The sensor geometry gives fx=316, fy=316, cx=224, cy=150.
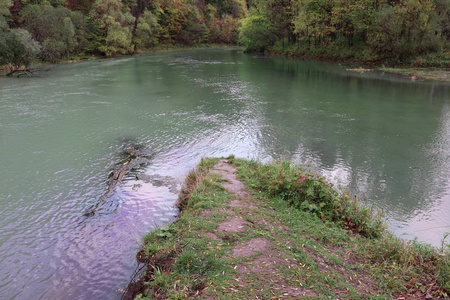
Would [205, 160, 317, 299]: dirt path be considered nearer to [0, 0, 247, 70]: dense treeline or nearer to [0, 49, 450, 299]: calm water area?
[0, 49, 450, 299]: calm water area

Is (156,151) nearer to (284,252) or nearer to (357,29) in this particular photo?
(284,252)

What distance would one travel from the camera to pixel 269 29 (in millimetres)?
55938

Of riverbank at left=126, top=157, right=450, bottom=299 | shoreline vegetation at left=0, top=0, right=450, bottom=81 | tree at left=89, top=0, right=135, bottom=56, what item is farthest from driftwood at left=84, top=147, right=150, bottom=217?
tree at left=89, top=0, right=135, bottom=56

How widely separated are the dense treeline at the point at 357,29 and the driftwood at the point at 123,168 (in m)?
33.0

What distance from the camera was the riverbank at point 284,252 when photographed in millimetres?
4926

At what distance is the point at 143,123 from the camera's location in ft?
54.5

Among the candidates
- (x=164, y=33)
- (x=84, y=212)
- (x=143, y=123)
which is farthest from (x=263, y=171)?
(x=164, y=33)

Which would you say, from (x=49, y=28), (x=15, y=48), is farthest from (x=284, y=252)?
(x=49, y=28)

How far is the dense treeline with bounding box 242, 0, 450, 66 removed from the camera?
1300 inches

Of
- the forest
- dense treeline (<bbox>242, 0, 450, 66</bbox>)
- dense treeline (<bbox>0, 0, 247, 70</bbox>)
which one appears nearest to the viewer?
dense treeline (<bbox>0, 0, 247, 70</bbox>)

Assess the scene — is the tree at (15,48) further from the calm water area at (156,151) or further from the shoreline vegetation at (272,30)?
the calm water area at (156,151)

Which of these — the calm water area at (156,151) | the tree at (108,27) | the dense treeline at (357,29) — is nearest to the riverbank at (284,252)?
the calm water area at (156,151)

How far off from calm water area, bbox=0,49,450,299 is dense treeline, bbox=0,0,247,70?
5.83m

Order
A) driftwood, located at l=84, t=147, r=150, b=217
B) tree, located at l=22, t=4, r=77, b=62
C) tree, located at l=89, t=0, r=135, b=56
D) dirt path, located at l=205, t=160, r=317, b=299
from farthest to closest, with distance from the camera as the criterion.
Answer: tree, located at l=89, t=0, r=135, b=56 → tree, located at l=22, t=4, r=77, b=62 → driftwood, located at l=84, t=147, r=150, b=217 → dirt path, located at l=205, t=160, r=317, b=299
